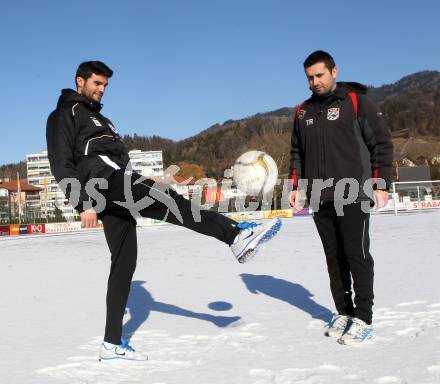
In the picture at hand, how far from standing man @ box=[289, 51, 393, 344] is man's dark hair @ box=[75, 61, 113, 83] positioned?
130 centimetres

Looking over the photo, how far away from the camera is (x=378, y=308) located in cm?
404

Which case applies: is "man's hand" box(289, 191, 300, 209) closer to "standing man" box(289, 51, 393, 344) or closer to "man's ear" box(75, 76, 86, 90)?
"standing man" box(289, 51, 393, 344)

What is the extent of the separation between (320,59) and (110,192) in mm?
1596

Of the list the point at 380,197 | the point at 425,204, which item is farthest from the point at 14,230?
the point at 380,197

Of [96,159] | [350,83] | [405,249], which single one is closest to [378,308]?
[350,83]

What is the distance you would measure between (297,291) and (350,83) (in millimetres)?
2397

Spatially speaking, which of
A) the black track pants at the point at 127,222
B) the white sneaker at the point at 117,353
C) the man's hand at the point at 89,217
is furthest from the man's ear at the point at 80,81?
the white sneaker at the point at 117,353

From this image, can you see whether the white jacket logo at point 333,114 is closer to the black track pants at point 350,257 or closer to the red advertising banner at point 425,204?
the black track pants at point 350,257

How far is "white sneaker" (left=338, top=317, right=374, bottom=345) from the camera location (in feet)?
10.1

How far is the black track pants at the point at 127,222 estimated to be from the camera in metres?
3.09

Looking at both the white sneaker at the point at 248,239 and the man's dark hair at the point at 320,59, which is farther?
the man's dark hair at the point at 320,59

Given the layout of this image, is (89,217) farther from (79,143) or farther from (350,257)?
(350,257)

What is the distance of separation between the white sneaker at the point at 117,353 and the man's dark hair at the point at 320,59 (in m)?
2.13

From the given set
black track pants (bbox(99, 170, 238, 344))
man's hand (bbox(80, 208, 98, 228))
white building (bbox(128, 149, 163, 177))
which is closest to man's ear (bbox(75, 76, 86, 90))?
black track pants (bbox(99, 170, 238, 344))
